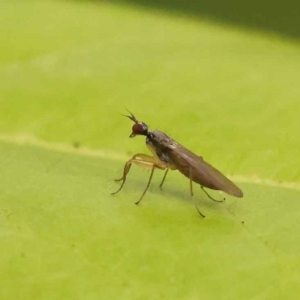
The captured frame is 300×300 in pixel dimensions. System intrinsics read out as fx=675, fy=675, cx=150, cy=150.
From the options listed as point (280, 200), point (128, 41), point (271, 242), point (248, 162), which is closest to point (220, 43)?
point (128, 41)

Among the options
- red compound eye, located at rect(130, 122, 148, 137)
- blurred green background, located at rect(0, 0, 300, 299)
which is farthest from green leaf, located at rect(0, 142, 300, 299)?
red compound eye, located at rect(130, 122, 148, 137)

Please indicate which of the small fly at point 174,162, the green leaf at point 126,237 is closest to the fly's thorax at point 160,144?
the small fly at point 174,162

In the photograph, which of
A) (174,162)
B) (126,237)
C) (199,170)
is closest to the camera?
(126,237)

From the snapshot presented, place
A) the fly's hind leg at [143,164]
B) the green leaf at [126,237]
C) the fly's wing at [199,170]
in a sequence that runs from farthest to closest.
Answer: the fly's hind leg at [143,164], the fly's wing at [199,170], the green leaf at [126,237]

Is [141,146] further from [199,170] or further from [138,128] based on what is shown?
[199,170]

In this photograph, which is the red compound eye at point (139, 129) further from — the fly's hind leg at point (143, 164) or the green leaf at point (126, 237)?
the green leaf at point (126, 237)

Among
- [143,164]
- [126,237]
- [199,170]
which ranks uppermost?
[126,237]

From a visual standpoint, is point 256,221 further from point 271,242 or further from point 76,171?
point 76,171

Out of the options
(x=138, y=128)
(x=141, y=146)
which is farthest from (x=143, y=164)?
(x=138, y=128)
